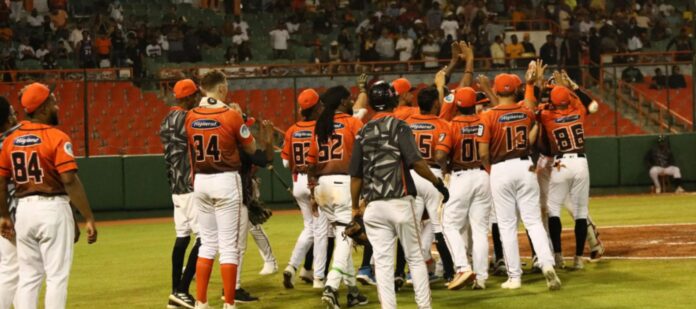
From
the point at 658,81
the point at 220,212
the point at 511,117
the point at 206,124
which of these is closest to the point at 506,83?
the point at 511,117

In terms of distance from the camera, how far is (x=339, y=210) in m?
10.7

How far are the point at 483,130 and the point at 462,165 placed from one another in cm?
43

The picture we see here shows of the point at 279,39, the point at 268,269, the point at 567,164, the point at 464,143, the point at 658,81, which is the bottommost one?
the point at 268,269

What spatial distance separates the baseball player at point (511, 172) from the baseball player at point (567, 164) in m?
1.15

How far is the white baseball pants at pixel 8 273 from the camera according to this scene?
8.74 metres

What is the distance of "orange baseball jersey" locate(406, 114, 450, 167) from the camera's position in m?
11.0

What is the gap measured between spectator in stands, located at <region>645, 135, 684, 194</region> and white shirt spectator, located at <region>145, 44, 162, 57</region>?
41.2ft

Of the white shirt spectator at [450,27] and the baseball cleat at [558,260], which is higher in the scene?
the white shirt spectator at [450,27]

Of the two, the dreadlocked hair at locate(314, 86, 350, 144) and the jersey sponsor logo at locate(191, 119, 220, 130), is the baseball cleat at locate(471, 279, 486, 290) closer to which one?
the dreadlocked hair at locate(314, 86, 350, 144)

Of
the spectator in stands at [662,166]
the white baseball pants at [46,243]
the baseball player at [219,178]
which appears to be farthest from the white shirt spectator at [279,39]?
the white baseball pants at [46,243]

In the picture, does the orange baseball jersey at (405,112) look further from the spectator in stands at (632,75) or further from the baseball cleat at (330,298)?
the spectator in stands at (632,75)

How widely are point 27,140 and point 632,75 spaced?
70.5 ft

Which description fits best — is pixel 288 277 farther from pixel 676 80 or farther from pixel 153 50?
pixel 676 80

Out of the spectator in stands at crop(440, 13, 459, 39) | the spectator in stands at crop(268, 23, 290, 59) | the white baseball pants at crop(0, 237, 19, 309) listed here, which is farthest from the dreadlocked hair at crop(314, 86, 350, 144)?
the spectator in stands at crop(440, 13, 459, 39)
